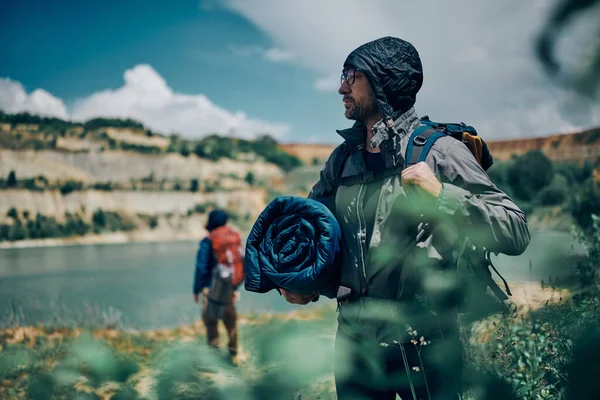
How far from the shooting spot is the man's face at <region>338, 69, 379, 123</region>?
205 cm

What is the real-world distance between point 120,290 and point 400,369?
49.5 ft

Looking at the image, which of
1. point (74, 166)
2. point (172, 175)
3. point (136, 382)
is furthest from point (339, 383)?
point (172, 175)

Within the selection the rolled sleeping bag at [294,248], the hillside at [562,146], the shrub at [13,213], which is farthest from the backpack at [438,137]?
the shrub at [13,213]

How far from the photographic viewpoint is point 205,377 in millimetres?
2197

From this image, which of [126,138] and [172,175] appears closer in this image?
[172,175]

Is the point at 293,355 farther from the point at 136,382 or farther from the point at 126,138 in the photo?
the point at 126,138

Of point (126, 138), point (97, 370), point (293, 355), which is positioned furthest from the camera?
point (126, 138)

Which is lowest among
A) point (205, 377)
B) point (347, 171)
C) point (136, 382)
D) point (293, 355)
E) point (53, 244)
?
point (53, 244)

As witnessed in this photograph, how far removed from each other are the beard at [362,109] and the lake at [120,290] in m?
0.81

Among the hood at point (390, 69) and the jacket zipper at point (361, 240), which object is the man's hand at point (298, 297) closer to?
the jacket zipper at point (361, 240)

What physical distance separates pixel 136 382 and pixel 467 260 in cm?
172

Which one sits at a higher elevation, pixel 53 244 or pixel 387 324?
pixel 387 324

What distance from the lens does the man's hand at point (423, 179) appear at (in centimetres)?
170

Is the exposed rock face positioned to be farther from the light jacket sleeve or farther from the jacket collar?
the light jacket sleeve
